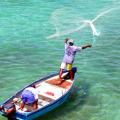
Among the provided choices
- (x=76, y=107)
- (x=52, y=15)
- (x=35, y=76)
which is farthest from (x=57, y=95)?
(x=52, y=15)

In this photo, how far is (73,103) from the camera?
855 inches

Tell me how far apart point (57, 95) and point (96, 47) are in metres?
9.84

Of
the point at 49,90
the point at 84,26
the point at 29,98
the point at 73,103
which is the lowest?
the point at 73,103

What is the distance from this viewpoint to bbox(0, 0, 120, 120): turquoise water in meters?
21.9

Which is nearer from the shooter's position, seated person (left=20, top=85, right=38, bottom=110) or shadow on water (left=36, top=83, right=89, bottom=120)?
seated person (left=20, top=85, right=38, bottom=110)

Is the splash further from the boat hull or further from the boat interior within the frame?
the boat hull

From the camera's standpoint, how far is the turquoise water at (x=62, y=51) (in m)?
21.9

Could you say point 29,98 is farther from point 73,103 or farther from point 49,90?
point 73,103

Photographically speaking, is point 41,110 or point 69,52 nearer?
point 41,110

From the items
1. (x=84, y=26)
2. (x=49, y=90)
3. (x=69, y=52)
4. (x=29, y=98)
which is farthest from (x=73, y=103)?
(x=84, y=26)

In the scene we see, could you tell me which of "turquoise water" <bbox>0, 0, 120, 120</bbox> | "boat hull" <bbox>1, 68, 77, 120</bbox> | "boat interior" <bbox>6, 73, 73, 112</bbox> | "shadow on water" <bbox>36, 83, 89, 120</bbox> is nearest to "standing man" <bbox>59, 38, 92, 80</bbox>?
"boat interior" <bbox>6, 73, 73, 112</bbox>

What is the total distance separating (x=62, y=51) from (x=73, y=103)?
25.3 ft

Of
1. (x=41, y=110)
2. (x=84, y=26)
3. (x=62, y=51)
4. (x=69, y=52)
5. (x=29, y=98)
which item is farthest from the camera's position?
(x=84, y=26)

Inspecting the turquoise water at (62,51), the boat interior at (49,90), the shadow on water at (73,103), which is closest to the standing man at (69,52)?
the boat interior at (49,90)
